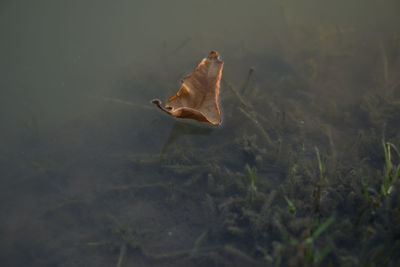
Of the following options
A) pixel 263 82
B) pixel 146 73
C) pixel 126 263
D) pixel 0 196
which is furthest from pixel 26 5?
pixel 126 263

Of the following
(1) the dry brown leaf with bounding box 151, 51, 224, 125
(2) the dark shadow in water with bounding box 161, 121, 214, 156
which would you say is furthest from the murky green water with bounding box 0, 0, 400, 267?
(1) the dry brown leaf with bounding box 151, 51, 224, 125

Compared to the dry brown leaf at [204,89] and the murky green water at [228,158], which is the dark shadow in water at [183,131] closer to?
the murky green water at [228,158]

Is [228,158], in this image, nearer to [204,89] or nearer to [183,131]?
[183,131]

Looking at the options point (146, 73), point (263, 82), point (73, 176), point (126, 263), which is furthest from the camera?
point (146, 73)

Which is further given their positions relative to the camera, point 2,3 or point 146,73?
point 2,3

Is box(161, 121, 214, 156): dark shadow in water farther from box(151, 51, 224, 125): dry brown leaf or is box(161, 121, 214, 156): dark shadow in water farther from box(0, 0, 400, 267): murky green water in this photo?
box(151, 51, 224, 125): dry brown leaf

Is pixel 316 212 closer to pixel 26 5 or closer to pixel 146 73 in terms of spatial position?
pixel 146 73

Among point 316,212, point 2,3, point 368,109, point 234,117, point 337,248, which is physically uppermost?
point 2,3
